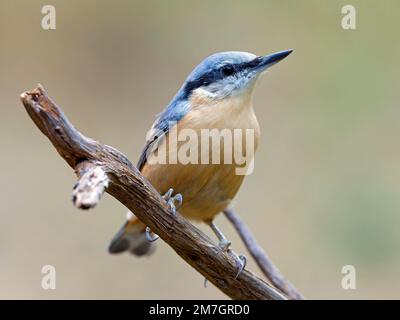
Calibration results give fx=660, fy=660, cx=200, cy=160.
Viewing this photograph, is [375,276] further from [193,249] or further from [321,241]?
[193,249]

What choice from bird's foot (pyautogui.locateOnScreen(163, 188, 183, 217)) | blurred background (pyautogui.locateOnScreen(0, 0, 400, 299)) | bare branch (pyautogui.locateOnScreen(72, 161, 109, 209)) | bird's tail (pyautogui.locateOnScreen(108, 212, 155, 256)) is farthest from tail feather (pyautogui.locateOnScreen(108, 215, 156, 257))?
bare branch (pyautogui.locateOnScreen(72, 161, 109, 209))

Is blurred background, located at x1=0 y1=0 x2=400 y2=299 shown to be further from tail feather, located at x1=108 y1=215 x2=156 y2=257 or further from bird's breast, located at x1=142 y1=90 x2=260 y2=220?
bird's breast, located at x1=142 y1=90 x2=260 y2=220

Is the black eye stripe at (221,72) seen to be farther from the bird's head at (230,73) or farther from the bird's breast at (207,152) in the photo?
the bird's breast at (207,152)

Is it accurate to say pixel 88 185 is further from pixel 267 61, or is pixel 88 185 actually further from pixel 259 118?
pixel 259 118

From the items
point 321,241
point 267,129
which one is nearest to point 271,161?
point 267,129

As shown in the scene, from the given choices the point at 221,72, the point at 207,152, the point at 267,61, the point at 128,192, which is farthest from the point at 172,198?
the point at 267,61

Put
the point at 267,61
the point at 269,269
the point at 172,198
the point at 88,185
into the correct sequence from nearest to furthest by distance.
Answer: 1. the point at 88,185
2. the point at 172,198
3. the point at 267,61
4. the point at 269,269
